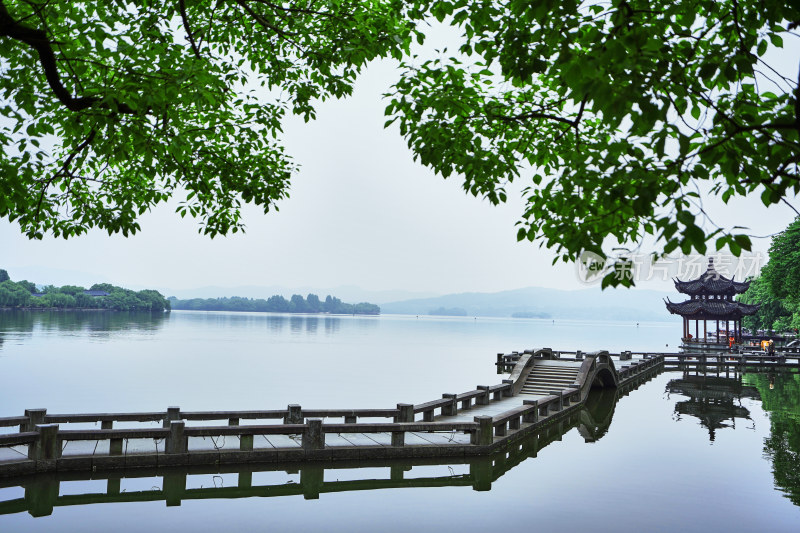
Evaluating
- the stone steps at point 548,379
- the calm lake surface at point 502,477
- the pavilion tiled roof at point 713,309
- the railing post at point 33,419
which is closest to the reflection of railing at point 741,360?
the pavilion tiled roof at point 713,309

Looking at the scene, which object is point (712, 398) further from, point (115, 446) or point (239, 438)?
point (115, 446)

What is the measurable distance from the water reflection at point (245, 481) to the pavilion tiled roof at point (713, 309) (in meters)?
48.6

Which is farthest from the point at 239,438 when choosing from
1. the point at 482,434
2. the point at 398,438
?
the point at 482,434

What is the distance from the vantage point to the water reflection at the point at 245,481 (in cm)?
1120

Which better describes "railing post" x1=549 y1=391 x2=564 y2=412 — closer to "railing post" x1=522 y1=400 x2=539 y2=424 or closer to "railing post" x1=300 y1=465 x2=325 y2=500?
"railing post" x1=522 y1=400 x2=539 y2=424

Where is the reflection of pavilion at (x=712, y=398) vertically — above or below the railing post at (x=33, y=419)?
below

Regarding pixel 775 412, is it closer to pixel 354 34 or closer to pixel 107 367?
pixel 354 34

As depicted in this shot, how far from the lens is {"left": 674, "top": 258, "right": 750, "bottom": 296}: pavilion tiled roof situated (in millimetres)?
57656

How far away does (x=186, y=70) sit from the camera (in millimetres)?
6430

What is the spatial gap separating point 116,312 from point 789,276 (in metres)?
144

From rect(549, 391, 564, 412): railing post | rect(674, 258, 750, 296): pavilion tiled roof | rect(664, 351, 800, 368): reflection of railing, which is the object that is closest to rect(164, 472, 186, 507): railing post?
rect(549, 391, 564, 412): railing post

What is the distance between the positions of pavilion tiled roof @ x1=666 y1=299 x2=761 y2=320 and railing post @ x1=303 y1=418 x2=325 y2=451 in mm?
50451

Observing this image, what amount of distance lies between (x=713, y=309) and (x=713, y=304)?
120 centimetres

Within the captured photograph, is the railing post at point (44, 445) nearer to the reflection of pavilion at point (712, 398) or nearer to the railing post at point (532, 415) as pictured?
the railing post at point (532, 415)
